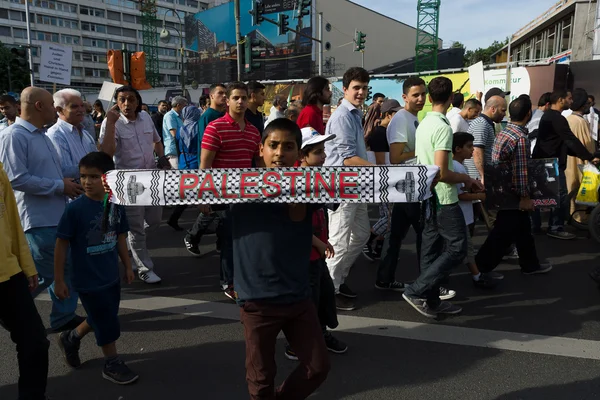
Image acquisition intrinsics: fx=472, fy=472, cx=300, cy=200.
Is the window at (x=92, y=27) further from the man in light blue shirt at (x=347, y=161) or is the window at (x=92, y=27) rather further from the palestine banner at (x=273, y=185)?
the palestine banner at (x=273, y=185)

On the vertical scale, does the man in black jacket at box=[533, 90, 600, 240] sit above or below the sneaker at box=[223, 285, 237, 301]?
above

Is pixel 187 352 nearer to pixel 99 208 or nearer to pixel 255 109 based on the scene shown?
pixel 99 208

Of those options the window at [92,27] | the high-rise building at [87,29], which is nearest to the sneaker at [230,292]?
the high-rise building at [87,29]

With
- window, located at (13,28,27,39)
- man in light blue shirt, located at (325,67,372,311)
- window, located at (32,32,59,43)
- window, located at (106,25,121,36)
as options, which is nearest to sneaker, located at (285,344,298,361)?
man in light blue shirt, located at (325,67,372,311)

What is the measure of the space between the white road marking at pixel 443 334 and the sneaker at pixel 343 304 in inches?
5.0

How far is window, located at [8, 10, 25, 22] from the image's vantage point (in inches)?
2955

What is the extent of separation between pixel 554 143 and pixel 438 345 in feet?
13.3

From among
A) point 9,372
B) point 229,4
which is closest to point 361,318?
point 9,372

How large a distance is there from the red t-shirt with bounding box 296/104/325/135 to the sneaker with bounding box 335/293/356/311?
1.58m

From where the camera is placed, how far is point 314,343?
2.26 metres

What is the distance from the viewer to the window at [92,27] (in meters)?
84.4

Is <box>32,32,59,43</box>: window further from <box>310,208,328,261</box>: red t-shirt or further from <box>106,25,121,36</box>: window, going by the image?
Result: <box>310,208,328,261</box>: red t-shirt

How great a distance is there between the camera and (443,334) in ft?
12.1

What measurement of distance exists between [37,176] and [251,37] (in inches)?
1723
